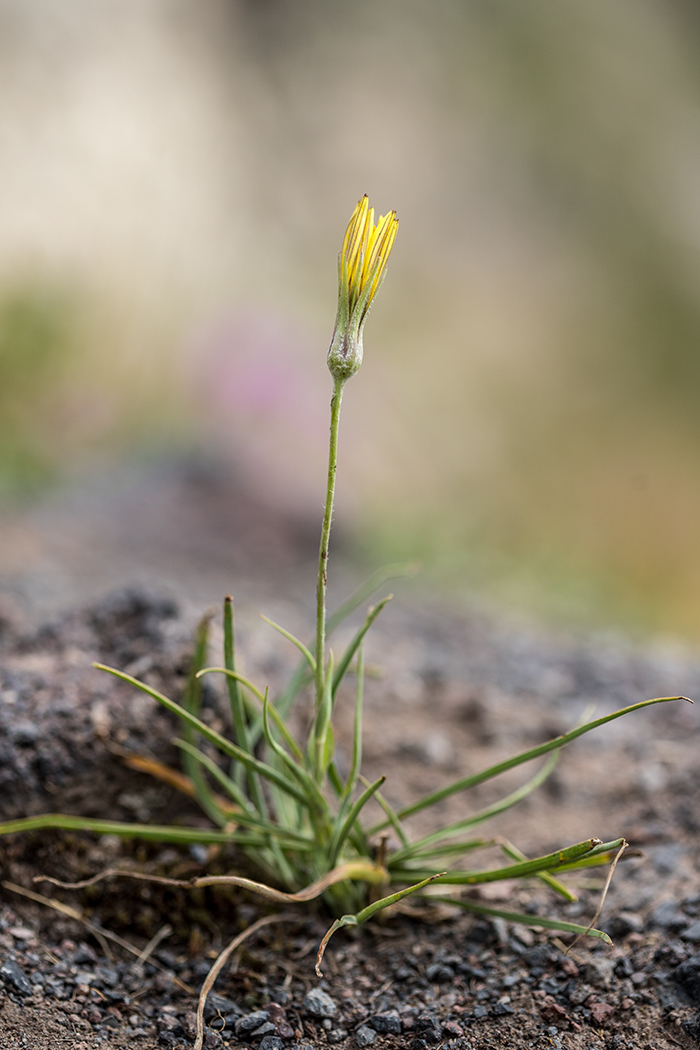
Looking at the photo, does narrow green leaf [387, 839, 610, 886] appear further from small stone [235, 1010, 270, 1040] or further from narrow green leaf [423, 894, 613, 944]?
small stone [235, 1010, 270, 1040]

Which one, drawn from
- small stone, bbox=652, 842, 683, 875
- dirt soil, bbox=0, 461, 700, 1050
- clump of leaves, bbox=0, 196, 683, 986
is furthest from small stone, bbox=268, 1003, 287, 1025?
small stone, bbox=652, 842, 683, 875

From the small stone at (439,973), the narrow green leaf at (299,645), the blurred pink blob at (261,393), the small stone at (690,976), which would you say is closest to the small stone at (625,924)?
the small stone at (690,976)

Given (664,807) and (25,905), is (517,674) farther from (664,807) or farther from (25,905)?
(25,905)

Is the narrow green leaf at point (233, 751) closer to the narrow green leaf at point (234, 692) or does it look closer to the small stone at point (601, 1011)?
the narrow green leaf at point (234, 692)

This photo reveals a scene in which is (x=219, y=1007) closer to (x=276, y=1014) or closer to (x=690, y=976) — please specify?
(x=276, y=1014)

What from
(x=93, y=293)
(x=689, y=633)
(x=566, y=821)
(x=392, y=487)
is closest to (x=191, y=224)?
(x=93, y=293)

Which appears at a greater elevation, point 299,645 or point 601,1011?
point 299,645

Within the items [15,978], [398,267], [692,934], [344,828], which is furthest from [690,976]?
[398,267]
